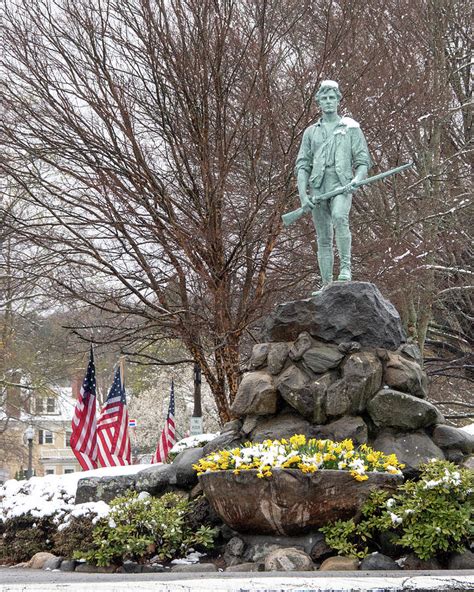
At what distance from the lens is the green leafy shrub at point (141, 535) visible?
8.67 meters

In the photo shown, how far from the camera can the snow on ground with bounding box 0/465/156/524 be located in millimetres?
9814

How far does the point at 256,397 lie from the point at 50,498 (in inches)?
109

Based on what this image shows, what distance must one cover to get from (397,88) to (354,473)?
1022 cm

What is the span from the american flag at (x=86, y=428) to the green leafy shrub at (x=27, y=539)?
3789 mm

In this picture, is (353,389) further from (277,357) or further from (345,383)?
(277,357)

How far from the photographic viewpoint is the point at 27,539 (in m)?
10.0

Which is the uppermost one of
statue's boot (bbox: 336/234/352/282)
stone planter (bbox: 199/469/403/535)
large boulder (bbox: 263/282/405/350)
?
statue's boot (bbox: 336/234/352/282)

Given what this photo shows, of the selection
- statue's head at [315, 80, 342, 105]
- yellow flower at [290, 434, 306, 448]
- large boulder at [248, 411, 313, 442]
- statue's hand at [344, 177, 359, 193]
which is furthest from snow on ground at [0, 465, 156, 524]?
statue's head at [315, 80, 342, 105]

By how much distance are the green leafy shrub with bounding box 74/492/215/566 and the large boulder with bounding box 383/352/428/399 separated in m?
2.57

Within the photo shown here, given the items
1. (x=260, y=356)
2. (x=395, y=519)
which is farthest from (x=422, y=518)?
(x=260, y=356)

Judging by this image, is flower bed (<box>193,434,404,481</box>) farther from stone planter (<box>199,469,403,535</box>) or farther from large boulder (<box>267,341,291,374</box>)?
large boulder (<box>267,341,291,374</box>)

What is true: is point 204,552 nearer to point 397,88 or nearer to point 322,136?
point 322,136

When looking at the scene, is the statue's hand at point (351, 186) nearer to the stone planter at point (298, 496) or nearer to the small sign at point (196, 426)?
the stone planter at point (298, 496)

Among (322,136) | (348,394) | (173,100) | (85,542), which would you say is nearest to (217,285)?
(173,100)
